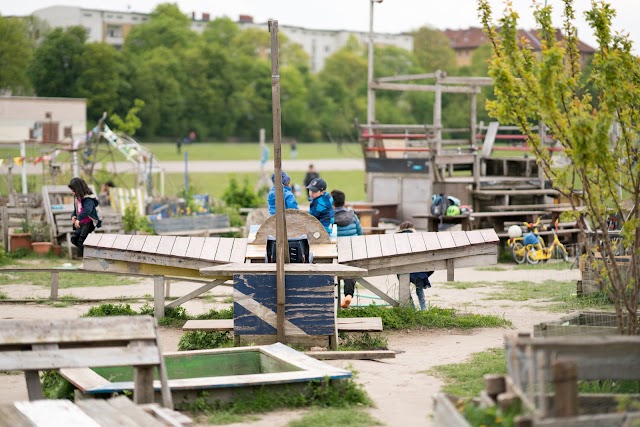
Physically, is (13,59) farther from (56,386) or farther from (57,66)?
(56,386)

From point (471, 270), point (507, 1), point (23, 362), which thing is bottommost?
point (471, 270)

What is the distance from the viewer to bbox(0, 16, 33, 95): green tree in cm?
8019

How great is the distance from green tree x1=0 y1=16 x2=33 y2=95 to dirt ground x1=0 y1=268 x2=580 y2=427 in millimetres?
66882

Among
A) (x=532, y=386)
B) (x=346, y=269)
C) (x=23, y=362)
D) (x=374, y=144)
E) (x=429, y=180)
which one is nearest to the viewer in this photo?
(x=532, y=386)

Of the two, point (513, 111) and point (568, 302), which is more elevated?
point (513, 111)

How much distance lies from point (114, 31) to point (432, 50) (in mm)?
41977

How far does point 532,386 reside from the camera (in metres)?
5.96

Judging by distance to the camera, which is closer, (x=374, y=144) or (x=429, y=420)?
(x=429, y=420)

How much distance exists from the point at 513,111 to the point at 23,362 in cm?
462

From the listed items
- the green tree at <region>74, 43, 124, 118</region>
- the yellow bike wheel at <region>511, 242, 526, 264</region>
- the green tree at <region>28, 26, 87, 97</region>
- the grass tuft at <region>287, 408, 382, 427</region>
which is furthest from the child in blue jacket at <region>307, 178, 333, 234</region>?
the green tree at <region>28, 26, 87, 97</region>

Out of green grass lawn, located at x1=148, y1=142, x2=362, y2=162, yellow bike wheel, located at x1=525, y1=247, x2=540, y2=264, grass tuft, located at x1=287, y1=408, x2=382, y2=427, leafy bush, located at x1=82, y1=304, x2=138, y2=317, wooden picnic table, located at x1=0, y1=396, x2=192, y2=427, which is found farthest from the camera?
green grass lawn, located at x1=148, y1=142, x2=362, y2=162

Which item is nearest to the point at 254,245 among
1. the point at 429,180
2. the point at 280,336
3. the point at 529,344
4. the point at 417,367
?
the point at 280,336

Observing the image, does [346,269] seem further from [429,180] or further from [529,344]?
[429,180]

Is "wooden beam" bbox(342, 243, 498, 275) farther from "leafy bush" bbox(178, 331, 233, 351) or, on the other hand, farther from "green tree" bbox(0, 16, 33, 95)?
"green tree" bbox(0, 16, 33, 95)
